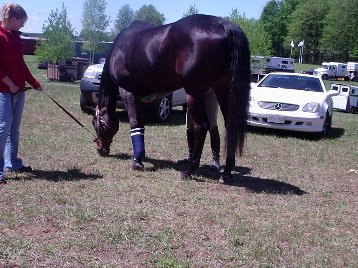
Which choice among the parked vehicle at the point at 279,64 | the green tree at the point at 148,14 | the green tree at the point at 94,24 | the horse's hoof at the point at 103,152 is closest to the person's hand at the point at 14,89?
the horse's hoof at the point at 103,152

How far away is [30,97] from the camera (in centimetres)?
1472

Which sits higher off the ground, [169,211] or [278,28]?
[278,28]


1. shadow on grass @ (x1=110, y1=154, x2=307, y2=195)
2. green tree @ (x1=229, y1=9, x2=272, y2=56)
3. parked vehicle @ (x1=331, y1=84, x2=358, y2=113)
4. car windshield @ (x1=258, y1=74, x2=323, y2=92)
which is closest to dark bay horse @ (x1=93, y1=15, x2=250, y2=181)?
shadow on grass @ (x1=110, y1=154, x2=307, y2=195)

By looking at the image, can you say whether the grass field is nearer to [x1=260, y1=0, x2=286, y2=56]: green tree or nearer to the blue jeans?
the blue jeans

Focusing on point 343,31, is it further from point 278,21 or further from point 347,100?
point 347,100

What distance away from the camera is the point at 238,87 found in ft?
18.9

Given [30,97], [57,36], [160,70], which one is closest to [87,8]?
[57,36]

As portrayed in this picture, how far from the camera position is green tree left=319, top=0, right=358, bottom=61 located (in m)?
76.7

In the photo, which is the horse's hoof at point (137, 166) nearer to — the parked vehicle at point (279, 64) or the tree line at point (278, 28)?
the tree line at point (278, 28)

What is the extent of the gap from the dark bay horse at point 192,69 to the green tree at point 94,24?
146ft

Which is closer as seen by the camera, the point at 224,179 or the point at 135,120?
the point at 224,179

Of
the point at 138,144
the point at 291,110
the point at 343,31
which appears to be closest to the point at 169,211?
the point at 138,144

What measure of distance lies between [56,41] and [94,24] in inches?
887

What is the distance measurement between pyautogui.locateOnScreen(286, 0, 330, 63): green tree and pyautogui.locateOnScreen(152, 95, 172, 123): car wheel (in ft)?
265
